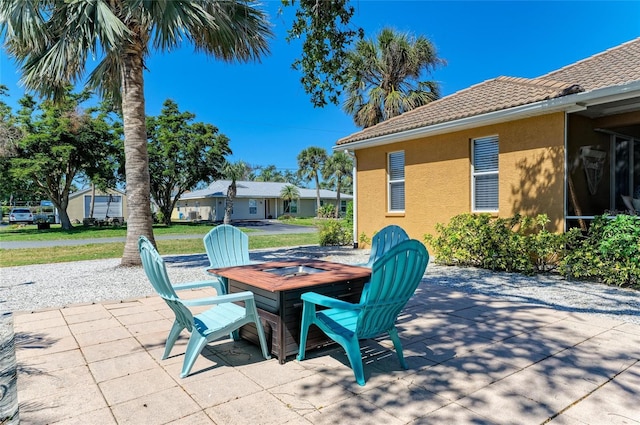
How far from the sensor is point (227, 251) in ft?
16.5

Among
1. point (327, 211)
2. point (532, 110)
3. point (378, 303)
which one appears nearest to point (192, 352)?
point (378, 303)

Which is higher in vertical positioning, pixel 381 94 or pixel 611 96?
pixel 381 94

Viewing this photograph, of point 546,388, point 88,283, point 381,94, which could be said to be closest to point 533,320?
point 546,388

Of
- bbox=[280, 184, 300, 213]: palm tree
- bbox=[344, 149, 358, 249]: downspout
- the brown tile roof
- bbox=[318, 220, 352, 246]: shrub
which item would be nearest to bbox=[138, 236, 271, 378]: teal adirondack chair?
the brown tile roof

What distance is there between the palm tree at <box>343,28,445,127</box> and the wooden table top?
12242mm

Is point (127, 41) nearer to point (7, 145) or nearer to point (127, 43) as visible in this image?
point (127, 43)

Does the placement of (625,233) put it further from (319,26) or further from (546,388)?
(319,26)

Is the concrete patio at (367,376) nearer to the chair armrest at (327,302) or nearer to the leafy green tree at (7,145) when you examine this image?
the chair armrest at (327,302)

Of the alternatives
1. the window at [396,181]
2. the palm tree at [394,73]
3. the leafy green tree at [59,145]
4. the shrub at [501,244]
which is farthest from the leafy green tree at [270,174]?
the shrub at [501,244]

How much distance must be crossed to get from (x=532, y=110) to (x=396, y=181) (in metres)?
4.03

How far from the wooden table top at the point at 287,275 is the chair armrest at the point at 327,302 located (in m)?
0.12

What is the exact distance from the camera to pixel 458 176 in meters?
8.91

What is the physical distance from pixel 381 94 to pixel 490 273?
1072 cm

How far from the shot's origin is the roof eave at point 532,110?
6.23 metres
